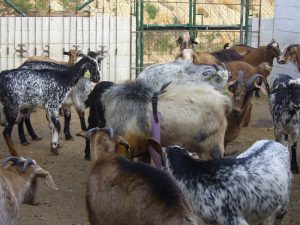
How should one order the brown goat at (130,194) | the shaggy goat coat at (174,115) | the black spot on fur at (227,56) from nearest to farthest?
1. the brown goat at (130,194)
2. the shaggy goat coat at (174,115)
3. the black spot on fur at (227,56)

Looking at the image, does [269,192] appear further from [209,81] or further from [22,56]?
[22,56]

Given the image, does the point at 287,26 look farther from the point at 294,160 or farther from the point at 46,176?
the point at 46,176

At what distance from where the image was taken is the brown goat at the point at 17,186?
521cm

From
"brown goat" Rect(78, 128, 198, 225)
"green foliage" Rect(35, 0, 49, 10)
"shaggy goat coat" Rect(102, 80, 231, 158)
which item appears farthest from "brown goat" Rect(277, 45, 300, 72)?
"green foliage" Rect(35, 0, 49, 10)

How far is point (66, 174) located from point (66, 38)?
20.8ft

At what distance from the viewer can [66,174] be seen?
8.32 m

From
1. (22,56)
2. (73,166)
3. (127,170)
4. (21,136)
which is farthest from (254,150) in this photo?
(22,56)

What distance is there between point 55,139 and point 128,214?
16.2ft

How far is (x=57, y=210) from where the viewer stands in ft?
22.9

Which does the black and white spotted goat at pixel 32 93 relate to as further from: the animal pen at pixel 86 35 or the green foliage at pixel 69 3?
the green foliage at pixel 69 3

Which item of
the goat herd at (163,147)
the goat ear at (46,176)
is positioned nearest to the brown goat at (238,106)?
the goat herd at (163,147)

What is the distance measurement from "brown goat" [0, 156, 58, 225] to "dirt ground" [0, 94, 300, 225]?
1077mm

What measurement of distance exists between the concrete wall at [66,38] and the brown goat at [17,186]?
27.9 feet

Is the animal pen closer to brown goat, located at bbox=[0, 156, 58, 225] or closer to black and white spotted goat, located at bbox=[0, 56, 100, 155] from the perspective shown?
black and white spotted goat, located at bbox=[0, 56, 100, 155]
